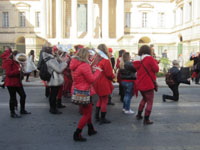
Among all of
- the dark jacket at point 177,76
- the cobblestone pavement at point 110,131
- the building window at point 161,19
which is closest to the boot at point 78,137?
the cobblestone pavement at point 110,131

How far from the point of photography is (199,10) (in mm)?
31578

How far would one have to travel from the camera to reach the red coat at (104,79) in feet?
19.4

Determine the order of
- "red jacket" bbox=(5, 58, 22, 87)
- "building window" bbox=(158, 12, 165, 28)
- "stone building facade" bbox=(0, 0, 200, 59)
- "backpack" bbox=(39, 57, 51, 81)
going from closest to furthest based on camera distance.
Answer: "red jacket" bbox=(5, 58, 22, 87), "backpack" bbox=(39, 57, 51, 81), "stone building facade" bbox=(0, 0, 200, 59), "building window" bbox=(158, 12, 165, 28)

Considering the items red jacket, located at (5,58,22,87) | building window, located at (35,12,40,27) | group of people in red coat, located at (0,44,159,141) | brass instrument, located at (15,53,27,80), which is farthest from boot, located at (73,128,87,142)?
building window, located at (35,12,40,27)

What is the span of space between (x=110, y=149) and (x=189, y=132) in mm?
2118

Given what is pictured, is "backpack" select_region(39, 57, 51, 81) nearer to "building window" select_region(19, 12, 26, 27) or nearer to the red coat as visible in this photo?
the red coat

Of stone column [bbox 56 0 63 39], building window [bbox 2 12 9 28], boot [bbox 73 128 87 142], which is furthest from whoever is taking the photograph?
building window [bbox 2 12 9 28]

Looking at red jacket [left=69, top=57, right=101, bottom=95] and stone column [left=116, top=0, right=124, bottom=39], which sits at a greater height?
stone column [left=116, top=0, right=124, bottom=39]

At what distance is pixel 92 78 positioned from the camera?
4.65 metres

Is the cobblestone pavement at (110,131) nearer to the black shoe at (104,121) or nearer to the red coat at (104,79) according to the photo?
the black shoe at (104,121)

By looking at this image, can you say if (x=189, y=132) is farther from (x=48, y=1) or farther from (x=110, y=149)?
(x=48, y=1)

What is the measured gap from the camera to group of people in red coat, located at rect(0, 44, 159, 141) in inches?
185

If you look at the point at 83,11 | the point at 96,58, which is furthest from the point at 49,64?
the point at 83,11

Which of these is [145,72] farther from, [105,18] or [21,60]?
[105,18]
